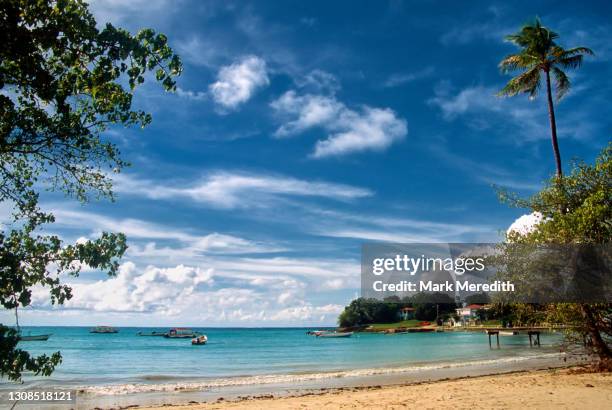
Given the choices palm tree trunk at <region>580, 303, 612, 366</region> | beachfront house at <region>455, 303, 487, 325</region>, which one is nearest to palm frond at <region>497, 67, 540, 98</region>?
palm tree trunk at <region>580, 303, 612, 366</region>

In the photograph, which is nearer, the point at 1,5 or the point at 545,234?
the point at 1,5

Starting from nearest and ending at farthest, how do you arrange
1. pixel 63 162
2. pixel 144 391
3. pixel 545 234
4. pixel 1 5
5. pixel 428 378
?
pixel 1 5
pixel 63 162
pixel 545 234
pixel 144 391
pixel 428 378

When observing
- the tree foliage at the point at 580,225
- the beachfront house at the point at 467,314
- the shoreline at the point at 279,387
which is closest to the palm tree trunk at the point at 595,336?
the tree foliage at the point at 580,225

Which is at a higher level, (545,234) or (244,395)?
(545,234)

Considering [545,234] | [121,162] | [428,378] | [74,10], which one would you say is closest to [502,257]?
[545,234]

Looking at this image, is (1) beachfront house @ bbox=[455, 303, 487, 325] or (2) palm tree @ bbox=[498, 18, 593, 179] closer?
(2) palm tree @ bbox=[498, 18, 593, 179]

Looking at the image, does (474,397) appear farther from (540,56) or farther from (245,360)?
(245,360)

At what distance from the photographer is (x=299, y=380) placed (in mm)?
26859

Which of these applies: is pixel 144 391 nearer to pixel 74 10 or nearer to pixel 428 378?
pixel 428 378

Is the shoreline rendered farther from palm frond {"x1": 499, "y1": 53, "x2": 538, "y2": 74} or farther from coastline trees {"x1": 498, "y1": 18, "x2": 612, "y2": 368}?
palm frond {"x1": 499, "y1": 53, "x2": 538, "y2": 74}

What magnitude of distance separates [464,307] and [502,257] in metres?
141

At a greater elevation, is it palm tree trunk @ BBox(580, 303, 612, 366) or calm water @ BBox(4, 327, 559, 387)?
palm tree trunk @ BBox(580, 303, 612, 366)

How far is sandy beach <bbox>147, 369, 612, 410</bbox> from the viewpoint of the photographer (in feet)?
47.5

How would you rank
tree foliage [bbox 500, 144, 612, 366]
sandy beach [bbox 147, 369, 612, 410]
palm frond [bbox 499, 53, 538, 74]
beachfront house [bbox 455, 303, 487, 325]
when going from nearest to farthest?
sandy beach [bbox 147, 369, 612, 410] < tree foliage [bbox 500, 144, 612, 366] < palm frond [bbox 499, 53, 538, 74] < beachfront house [bbox 455, 303, 487, 325]
